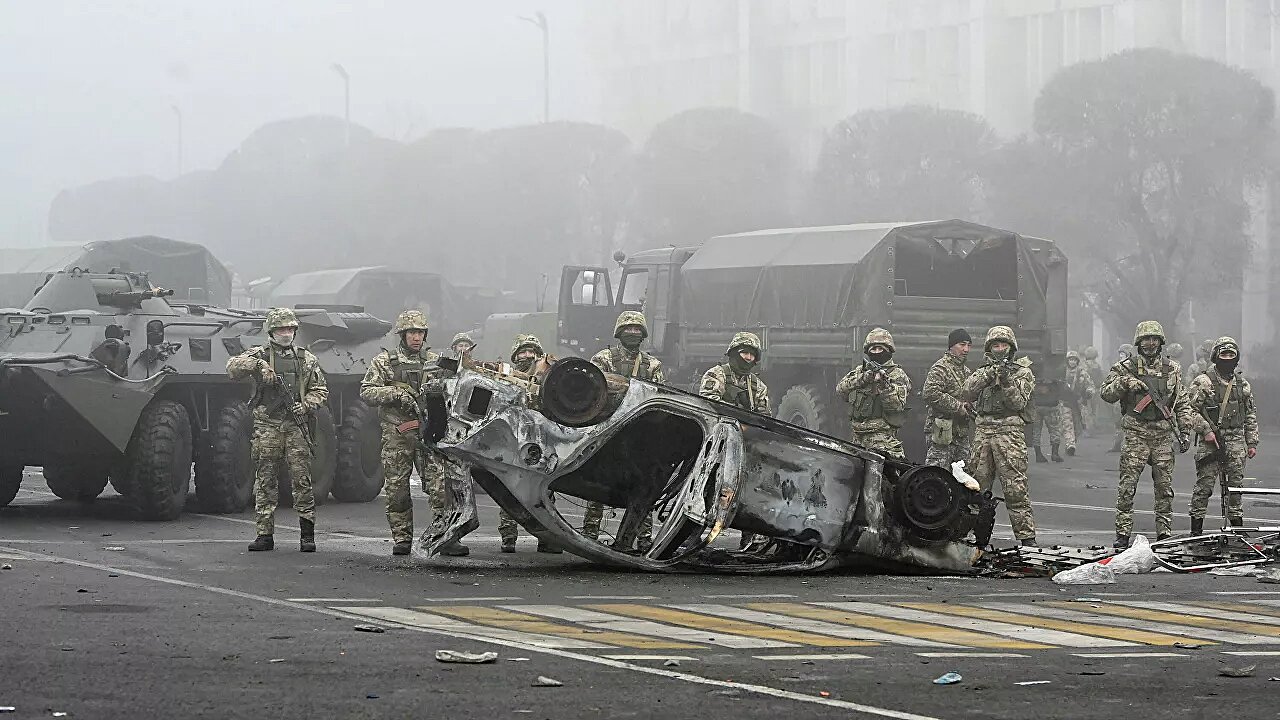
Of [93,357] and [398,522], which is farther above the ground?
[93,357]

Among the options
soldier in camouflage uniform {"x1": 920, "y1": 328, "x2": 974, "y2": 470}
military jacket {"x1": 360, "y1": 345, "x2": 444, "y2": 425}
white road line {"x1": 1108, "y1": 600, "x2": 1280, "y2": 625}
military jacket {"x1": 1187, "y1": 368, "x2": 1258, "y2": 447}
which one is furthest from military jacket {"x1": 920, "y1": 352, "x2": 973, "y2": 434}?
white road line {"x1": 1108, "y1": 600, "x2": 1280, "y2": 625}

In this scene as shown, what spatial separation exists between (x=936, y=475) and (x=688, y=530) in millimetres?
1589

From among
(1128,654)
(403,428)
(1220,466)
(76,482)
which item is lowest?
(1128,654)

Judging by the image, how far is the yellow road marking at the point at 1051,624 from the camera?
9.48 m

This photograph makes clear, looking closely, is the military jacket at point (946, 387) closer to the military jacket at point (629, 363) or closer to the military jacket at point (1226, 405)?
the military jacket at point (1226, 405)

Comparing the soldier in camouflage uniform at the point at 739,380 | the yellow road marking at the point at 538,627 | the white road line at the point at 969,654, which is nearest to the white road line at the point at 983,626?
the white road line at the point at 969,654

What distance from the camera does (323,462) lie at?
1936 cm

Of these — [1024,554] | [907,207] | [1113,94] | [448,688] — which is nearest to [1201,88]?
[1113,94]

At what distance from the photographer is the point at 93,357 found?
664 inches

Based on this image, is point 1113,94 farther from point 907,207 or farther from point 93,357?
point 93,357

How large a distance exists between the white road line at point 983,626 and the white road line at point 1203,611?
120 centimetres

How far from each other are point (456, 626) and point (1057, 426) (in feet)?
62.8

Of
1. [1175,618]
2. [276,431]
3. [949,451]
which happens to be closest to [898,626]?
[1175,618]

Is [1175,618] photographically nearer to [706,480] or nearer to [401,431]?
[706,480]
